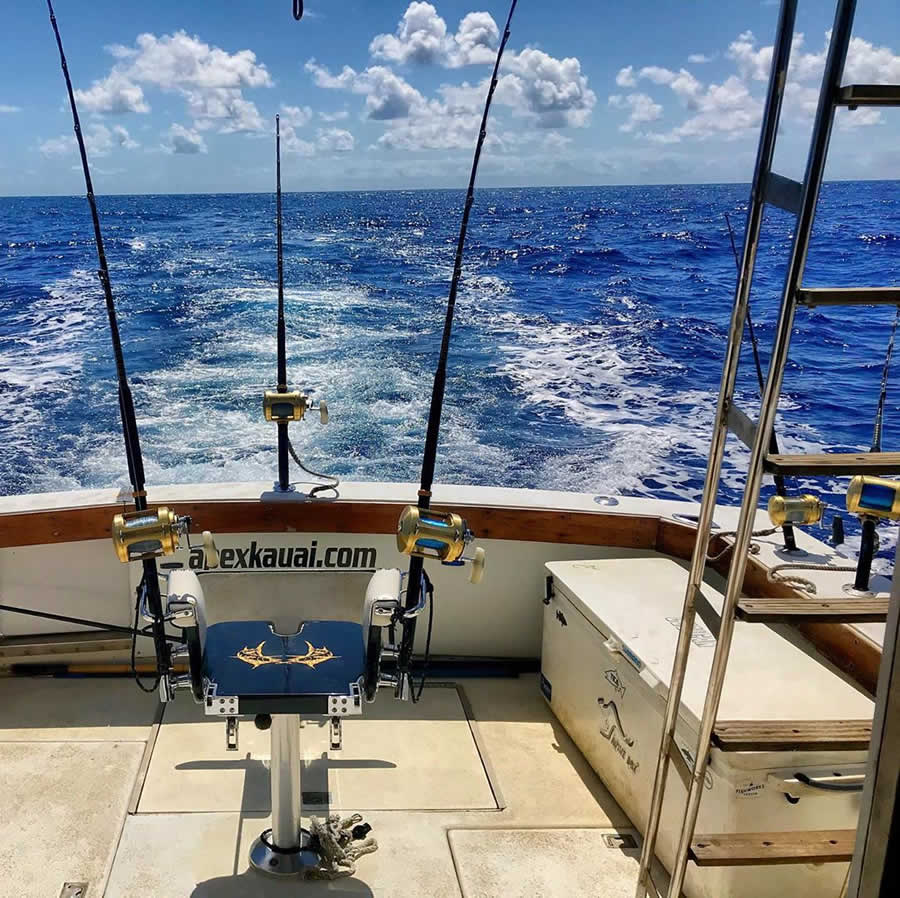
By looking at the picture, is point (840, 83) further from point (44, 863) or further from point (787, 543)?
point (44, 863)

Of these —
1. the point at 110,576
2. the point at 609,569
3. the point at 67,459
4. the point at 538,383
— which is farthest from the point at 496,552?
the point at 538,383

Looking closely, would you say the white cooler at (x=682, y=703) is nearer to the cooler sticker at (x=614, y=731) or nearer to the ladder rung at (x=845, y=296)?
the cooler sticker at (x=614, y=731)

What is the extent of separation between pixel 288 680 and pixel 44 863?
762 millimetres

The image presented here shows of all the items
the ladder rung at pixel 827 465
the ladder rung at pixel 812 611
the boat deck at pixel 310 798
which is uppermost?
the ladder rung at pixel 827 465

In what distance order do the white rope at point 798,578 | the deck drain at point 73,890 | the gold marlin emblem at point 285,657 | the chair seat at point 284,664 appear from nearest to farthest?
1. the chair seat at point 284,664
2. the gold marlin emblem at point 285,657
3. the deck drain at point 73,890
4. the white rope at point 798,578

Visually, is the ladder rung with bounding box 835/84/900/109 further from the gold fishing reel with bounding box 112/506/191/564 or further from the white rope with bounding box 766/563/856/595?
the white rope with bounding box 766/563/856/595

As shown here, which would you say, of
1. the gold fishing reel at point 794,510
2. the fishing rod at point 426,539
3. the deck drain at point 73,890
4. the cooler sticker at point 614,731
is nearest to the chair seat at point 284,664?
the fishing rod at point 426,539

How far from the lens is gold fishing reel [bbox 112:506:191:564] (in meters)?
1.79

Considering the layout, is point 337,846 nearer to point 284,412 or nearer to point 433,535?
point 433,535

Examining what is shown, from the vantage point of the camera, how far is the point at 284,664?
5.73ft

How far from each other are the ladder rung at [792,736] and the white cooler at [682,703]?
18.6 inches

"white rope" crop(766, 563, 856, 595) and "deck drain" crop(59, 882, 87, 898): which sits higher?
"white rope" crop(766, 563, 856, 595)

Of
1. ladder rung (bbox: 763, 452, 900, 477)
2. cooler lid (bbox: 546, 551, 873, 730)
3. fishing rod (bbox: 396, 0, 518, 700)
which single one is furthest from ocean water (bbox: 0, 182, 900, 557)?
ladder rung (bbox: 763, 452, 900, 477)

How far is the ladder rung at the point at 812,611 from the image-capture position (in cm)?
102
